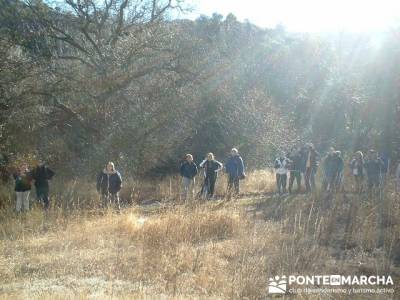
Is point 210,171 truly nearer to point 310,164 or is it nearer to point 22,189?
point 310,164

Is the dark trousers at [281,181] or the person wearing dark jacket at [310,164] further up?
the person wearing dark jacket at [310,164]

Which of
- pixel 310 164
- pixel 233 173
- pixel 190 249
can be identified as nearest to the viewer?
pixel 190 249

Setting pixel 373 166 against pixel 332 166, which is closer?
pixel 373 166

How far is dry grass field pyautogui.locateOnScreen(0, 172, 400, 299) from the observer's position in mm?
6141

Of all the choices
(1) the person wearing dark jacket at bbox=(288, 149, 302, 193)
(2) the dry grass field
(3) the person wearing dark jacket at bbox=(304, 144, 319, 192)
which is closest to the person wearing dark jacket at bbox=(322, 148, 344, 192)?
(3) the person wearing dark jacket at bbox=(304, 144, 319, 192)

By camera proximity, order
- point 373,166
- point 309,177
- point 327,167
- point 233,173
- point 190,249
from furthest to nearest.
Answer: point 309,177 < point 233,173 < point 327,167 < point 373,166 < point 190,249

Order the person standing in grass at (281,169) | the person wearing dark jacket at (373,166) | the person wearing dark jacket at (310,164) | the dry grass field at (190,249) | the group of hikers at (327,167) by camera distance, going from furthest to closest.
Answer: the person standing in grass at (281,169), the person wearing dark jacket at (310,164), the group of hikers at (327,167), the person wearing dark jacket at (373,166), the dry grass field at (190,249)

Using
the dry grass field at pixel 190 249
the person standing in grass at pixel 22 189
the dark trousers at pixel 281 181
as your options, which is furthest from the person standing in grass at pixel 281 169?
the person standing in grass at pixel 22 189

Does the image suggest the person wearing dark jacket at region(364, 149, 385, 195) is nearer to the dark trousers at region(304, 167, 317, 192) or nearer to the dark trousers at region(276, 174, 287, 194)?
the dark trousers at region(304, 167, 317, 192)

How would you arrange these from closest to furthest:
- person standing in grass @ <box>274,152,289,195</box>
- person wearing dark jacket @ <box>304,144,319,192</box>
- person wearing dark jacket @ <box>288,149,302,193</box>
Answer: person wearing dark jacket @ <box>304,144,319,192</box> → person standing in grass @ <box>274,152,289,195</box> → person wearing dark jacket @ <box>288,149,302,193</box>

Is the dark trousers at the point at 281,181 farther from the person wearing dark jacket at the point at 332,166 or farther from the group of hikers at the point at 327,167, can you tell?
the person wearing dark jacket at the point at 332,166

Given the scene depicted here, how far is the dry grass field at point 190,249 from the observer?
6.14m

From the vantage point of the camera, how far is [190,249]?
7418 millimetres

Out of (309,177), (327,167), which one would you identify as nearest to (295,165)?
(309,177)
